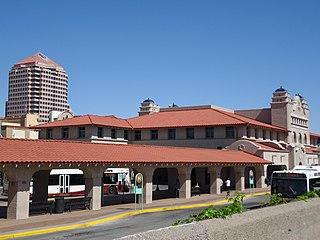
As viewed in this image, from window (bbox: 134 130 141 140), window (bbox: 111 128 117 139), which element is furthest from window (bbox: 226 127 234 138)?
window (bbox: 111 128 117 139)

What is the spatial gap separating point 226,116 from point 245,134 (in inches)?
178

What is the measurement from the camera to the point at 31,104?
198 m

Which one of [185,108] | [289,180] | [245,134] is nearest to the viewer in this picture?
[289,180]

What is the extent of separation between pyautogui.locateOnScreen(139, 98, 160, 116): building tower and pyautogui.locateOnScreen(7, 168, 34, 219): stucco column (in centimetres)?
4963

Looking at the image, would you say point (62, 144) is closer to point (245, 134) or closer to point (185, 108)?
point (245, 134)

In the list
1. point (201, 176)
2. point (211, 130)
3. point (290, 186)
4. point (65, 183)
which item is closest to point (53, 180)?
point (65, 183)

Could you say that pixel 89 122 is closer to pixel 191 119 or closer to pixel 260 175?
pixel 191 119

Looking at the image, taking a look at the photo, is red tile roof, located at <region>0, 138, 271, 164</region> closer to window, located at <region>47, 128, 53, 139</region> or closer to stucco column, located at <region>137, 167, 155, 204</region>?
stucco column, located at <region>137, 167, 155, 204</region>

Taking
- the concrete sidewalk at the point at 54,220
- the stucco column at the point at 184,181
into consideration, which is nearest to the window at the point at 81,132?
the stucco column at the point at 184,181

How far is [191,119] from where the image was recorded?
2347 inches

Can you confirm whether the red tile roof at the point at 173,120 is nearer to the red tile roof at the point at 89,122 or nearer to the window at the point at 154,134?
the red tile roof at the point at 89,122

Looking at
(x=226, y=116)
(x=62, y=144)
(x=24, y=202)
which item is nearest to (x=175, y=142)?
(x=226, y=116)

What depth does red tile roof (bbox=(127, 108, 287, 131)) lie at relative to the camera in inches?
2196

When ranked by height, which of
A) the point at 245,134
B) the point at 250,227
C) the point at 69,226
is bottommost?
the point at 69,226
